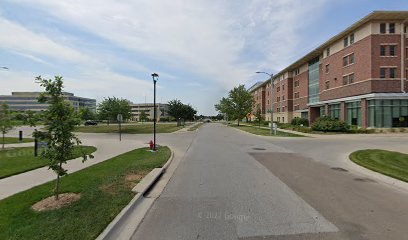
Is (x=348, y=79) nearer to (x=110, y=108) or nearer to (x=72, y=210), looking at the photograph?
(x=110, y=108)

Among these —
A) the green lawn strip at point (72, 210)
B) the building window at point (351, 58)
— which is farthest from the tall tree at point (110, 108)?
the building window at point (351, 58)

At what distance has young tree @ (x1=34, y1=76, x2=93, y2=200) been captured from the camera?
6.02 metres

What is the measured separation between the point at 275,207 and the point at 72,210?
4378 millimetres

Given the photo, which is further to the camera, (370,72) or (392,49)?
(392,49)

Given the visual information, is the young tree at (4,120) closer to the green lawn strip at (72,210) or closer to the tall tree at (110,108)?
the green lawn strip at (72,210)

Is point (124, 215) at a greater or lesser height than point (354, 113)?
lesser

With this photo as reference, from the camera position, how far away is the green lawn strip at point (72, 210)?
4.59m

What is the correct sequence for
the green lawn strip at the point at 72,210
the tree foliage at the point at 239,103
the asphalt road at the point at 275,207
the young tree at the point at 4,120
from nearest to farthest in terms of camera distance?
1. the green lawn strip at the point at 72,210
2. the asphalt road at the point at 275,207
3. the young tree at the point at 4,120
4. the tree foliage at the point at 239,103

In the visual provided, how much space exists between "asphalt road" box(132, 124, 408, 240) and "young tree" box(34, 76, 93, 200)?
249 cm

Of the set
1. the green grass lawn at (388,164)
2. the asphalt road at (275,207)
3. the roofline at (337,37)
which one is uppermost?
the roofline at (337,37)

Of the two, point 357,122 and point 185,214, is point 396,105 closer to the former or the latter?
point 357,122

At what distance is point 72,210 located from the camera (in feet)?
18.6

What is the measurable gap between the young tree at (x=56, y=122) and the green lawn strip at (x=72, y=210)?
3.38 ft

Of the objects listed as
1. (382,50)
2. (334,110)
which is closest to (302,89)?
(334,110)
